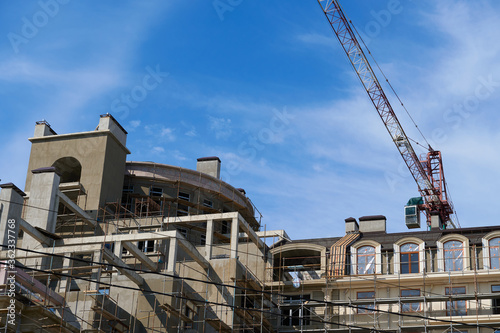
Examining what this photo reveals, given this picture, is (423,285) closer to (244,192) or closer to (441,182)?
(244,192)

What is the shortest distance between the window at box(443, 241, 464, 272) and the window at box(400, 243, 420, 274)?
179cm

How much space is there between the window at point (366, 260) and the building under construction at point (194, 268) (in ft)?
0.22

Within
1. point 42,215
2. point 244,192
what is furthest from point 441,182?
point 42,215

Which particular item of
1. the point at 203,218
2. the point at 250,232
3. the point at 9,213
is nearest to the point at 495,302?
the point at 250,232

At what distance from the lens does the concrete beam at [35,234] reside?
4738 centimetres

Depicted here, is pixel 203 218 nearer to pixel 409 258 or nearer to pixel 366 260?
pixel 366 260

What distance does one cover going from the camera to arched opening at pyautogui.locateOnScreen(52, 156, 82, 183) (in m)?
58.6

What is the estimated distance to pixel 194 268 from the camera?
49031 mm

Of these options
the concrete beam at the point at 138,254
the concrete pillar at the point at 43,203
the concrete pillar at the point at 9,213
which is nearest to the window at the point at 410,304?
the concrete beam at the point at 138,254

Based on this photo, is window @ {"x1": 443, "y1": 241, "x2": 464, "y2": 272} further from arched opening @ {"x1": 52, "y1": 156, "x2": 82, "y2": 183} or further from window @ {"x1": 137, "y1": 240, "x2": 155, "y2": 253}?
arched opening @ {"x1": 52, "y1": 156, "x2": 82, "y2": 183}

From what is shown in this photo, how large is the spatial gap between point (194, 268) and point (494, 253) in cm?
1861

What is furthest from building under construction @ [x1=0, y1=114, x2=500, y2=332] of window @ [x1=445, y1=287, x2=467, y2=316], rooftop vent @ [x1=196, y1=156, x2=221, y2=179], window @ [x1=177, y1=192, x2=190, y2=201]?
rooftop vent @ [x1=196, y1=156, x2=221, y2=179]

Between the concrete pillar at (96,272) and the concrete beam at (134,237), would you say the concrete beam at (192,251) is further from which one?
the concrete pillar at (96,272)

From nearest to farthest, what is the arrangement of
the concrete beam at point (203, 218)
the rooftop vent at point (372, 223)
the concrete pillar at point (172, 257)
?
1. the concrete pillar at point (172, 257)
2. the concrete beam at point (203, 218)
3. the rooftop vent at point (372, 223)
